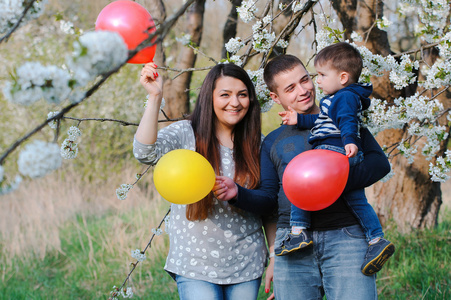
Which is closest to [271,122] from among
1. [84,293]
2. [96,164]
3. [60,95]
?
[96,164]

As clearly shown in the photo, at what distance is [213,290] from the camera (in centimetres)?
218

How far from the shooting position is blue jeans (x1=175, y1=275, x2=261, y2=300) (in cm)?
216

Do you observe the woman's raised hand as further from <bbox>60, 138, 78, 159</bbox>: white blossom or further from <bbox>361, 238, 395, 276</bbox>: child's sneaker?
<bbox>361, 238, 395, 276</bbox>: child's sneaker

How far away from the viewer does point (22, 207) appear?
689 centimetres

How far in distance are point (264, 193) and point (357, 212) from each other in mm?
442

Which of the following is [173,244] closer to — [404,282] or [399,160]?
[404,282]

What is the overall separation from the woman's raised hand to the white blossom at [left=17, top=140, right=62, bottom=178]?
1.03m

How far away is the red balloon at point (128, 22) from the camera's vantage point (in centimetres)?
183

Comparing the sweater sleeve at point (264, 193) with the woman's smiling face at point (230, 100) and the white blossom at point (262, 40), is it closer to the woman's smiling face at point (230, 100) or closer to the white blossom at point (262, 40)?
the woman's smiling face at point (230, 100)

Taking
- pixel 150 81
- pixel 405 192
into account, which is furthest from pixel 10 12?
pixel 405 192

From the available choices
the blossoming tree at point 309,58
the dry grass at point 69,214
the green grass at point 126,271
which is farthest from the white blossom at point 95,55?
the dry grass at point 69,214

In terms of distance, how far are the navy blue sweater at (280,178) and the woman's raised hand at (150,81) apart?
23.0 inches

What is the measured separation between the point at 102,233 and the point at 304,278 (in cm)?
412

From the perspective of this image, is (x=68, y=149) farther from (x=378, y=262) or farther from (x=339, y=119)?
(x=378, y=262)
